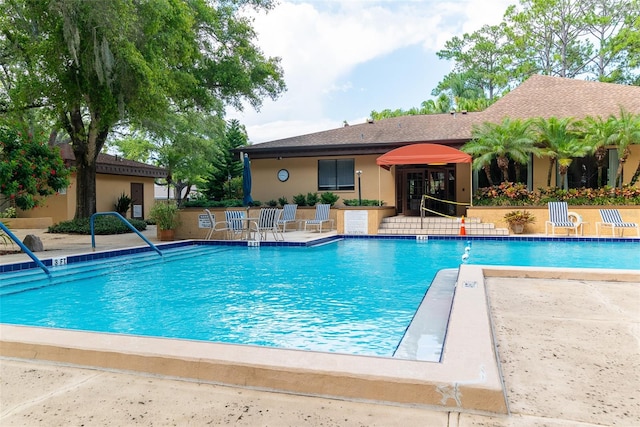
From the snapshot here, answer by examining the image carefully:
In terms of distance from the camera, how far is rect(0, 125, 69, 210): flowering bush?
9883 mm

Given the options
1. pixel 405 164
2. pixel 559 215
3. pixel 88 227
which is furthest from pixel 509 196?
pixel 88 227

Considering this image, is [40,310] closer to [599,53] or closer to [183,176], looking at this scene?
[183,176]

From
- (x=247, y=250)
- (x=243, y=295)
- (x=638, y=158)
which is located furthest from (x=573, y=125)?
(x=243, y=295)

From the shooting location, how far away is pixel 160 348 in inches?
119

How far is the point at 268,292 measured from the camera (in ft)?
20.6

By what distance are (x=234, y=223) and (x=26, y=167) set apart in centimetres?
514

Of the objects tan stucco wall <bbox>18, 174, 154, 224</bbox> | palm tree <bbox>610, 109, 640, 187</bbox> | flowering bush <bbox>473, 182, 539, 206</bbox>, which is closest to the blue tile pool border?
flowering bush <bbox>473, 182, 539, 206</bbox>

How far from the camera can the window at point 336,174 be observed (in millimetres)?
18484

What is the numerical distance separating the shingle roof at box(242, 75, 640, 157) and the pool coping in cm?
1471

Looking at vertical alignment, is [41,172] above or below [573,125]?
below

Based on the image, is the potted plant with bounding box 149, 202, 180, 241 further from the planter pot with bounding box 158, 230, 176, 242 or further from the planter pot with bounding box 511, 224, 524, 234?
the planter pot with bounding box 511, 224, 524, 234

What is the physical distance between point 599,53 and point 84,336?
36.3m

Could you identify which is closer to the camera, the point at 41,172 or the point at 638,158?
the point at 41,172

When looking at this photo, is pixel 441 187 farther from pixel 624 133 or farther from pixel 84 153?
pixel 84 153
